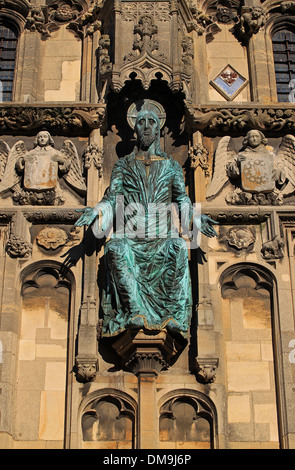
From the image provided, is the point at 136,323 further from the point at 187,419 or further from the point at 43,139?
the point at 43,139

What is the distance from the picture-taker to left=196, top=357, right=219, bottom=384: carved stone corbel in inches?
612

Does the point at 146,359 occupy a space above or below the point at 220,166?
below

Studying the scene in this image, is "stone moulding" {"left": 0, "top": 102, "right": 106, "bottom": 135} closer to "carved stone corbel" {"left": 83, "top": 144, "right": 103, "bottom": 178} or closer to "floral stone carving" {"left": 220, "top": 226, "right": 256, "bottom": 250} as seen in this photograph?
"carved stone corbel" {"left": 83, "top": 144, "right": 103, "bottom": 178}

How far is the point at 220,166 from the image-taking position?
17391mm

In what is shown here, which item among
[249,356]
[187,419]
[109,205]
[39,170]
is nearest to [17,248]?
[39,170]

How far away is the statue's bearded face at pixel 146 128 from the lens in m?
17.1

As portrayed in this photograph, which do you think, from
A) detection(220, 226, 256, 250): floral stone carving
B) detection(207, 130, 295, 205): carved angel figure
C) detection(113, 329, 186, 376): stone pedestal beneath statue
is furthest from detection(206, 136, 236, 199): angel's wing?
detection(113, 329, 186, 376): stone pedestal beneath statue

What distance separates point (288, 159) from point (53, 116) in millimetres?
3707

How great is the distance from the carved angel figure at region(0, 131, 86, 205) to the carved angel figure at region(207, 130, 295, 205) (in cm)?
216

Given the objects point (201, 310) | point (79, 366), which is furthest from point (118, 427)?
point (201, 310)

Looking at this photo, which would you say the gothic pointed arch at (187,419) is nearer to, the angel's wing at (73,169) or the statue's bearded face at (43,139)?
the angel's wing at (73,169)

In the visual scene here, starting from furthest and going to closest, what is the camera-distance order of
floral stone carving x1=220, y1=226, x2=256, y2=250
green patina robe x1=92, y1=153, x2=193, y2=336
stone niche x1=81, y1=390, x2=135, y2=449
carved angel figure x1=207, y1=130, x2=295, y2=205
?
carved angel figure x1=207, y1=130, x2=295, y2=205 → floral stone carving x1=220, y1=226, x2=256, y2=250 → green patina robe x1=92, y1=153, x2=193, y2=336 → stone niche x1=81, y1=390, x2=135, y2=449

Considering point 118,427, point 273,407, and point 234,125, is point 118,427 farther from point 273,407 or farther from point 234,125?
point 234,125

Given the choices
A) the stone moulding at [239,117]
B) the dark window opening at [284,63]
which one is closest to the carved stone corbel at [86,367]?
the stone moulding at [239,117]
